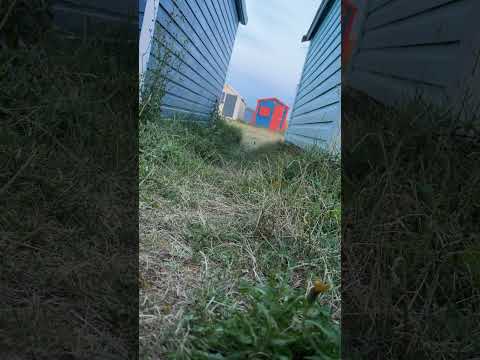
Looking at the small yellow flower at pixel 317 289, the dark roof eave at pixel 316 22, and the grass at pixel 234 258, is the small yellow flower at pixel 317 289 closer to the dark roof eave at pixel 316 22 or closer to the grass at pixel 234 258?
the grass at pixel 234 258

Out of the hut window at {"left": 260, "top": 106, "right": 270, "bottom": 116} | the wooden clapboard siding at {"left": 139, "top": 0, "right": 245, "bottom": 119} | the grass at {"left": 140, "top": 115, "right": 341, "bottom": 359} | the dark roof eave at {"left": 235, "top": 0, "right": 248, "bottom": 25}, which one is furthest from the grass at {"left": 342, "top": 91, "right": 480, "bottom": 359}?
the hut window at {"left": 260, "top": 106, "right": 270, "bottom": 116}

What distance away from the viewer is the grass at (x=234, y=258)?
0.62 metres

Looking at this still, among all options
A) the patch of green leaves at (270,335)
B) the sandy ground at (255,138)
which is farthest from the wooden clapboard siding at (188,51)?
the patch of green leaves at (270,335)

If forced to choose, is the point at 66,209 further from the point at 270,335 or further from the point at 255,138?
the point at 255,138

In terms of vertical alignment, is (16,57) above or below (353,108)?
below

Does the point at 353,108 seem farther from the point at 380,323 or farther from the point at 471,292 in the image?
the point at 380,323

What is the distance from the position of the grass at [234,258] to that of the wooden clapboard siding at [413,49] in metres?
0.65

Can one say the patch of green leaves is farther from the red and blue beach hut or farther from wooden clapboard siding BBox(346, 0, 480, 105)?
the red and blue beach hut

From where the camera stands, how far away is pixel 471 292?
2.96 ft

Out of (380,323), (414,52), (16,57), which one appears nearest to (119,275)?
(380,323)

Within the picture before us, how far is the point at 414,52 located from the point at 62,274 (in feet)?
7.31

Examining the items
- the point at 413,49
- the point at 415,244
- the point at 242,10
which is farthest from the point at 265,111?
the point at 415,244

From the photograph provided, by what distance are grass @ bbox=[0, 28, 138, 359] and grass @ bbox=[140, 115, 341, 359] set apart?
89mm

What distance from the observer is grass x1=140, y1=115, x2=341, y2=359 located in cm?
62
